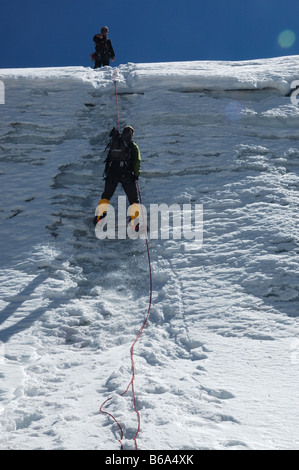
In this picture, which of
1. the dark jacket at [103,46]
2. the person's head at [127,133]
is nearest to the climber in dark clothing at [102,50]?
the dark jacket at [103,46]

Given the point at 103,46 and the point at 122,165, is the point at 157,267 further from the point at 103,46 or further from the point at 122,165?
the point at 103,46

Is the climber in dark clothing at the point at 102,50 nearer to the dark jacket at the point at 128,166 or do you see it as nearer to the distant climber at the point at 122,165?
the distant climber at the point at 122,165

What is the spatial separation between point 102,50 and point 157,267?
9424 mm

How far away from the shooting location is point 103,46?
42.9 ft

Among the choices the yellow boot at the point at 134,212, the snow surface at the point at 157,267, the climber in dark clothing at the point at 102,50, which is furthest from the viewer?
the climber in dark clothing at the point at 102,50

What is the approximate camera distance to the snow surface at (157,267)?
3.59 m

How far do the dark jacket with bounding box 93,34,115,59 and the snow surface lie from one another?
60.9 inches

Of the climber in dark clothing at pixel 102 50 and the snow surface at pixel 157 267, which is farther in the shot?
the climber in dark clothing at pixel 102 50

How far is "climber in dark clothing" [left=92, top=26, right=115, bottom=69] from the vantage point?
13.1m

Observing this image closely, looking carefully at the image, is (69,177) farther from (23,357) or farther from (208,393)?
(208,393)

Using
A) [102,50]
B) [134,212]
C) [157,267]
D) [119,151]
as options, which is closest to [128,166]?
[119,151]

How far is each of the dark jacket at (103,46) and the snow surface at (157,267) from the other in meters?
1.55

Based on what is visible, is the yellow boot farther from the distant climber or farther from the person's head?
the person's head

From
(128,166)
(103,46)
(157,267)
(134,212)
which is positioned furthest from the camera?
(103,46)
